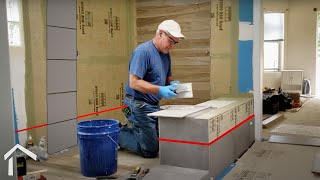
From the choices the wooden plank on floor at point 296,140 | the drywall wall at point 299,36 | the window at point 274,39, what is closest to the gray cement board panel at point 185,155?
A: the wooden plank on floor at point 296,140

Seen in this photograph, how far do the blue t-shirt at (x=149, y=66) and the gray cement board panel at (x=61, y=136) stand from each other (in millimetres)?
818

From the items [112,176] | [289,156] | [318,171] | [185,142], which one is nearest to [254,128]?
[289,156]

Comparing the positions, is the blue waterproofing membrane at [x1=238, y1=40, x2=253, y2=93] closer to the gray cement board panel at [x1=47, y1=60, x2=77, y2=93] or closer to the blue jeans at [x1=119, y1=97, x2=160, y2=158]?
the blue jeans at [x1=119, y1=97, x2=160, y2=158]

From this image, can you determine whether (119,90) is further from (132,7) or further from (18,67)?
(18,67)

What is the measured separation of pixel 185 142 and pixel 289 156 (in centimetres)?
108

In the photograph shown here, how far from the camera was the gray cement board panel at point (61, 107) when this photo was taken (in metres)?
3.19

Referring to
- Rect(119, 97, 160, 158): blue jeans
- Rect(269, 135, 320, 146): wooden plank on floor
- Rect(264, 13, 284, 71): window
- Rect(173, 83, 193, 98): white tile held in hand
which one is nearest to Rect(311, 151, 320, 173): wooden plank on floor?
Rect(269, 135, 320, 146): wooden plank on floor

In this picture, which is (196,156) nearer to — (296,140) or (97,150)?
(97,150)

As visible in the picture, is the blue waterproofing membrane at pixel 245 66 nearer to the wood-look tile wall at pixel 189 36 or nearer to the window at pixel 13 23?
the wood-look tile wall at pixel 189 36

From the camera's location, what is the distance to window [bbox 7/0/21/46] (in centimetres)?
283

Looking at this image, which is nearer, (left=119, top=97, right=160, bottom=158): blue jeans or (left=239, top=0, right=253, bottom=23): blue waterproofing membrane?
(left=119, top=97, right=160, bottom=158): blue jeans

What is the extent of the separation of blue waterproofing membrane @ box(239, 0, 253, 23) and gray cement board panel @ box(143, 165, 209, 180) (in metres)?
1.88

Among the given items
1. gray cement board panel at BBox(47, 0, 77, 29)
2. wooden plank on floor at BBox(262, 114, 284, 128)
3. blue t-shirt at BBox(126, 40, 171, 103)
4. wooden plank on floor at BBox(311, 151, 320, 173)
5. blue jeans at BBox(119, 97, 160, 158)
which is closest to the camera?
wooden plank on floor at BBox(311, 151, 320, 173)

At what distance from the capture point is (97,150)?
2.49 meters
